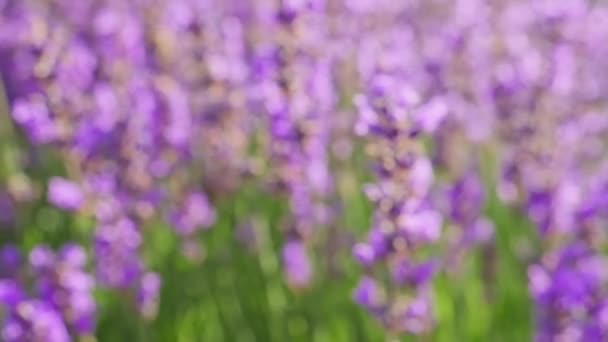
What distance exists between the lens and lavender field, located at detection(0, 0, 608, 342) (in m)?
2.14

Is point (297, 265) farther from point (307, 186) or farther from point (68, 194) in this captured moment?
point (68, 194)

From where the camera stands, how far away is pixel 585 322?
2.14m

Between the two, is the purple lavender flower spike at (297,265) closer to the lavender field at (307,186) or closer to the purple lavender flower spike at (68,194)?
the lavender field at (307,186)

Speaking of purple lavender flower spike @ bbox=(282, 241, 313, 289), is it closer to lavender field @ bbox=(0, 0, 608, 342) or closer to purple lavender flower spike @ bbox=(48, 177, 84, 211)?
lavender field @ bbox=(0, 0, 608, 342)

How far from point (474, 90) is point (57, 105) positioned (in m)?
1.46

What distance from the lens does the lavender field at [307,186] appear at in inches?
84.1

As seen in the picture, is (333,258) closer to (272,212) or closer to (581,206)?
(272,212)

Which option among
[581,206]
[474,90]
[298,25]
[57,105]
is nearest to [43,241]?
[57,105]

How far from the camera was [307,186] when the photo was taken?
2.85 m

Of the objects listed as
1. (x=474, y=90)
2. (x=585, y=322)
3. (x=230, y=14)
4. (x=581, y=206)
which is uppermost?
(x=230, y=14)

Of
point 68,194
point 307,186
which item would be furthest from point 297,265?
point 68,194

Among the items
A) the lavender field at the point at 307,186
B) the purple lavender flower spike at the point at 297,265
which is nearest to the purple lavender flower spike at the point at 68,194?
the lavender field at the point at 307,186

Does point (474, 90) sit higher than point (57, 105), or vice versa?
point (474, 90)

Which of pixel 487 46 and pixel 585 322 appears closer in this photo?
pixel 585 322
